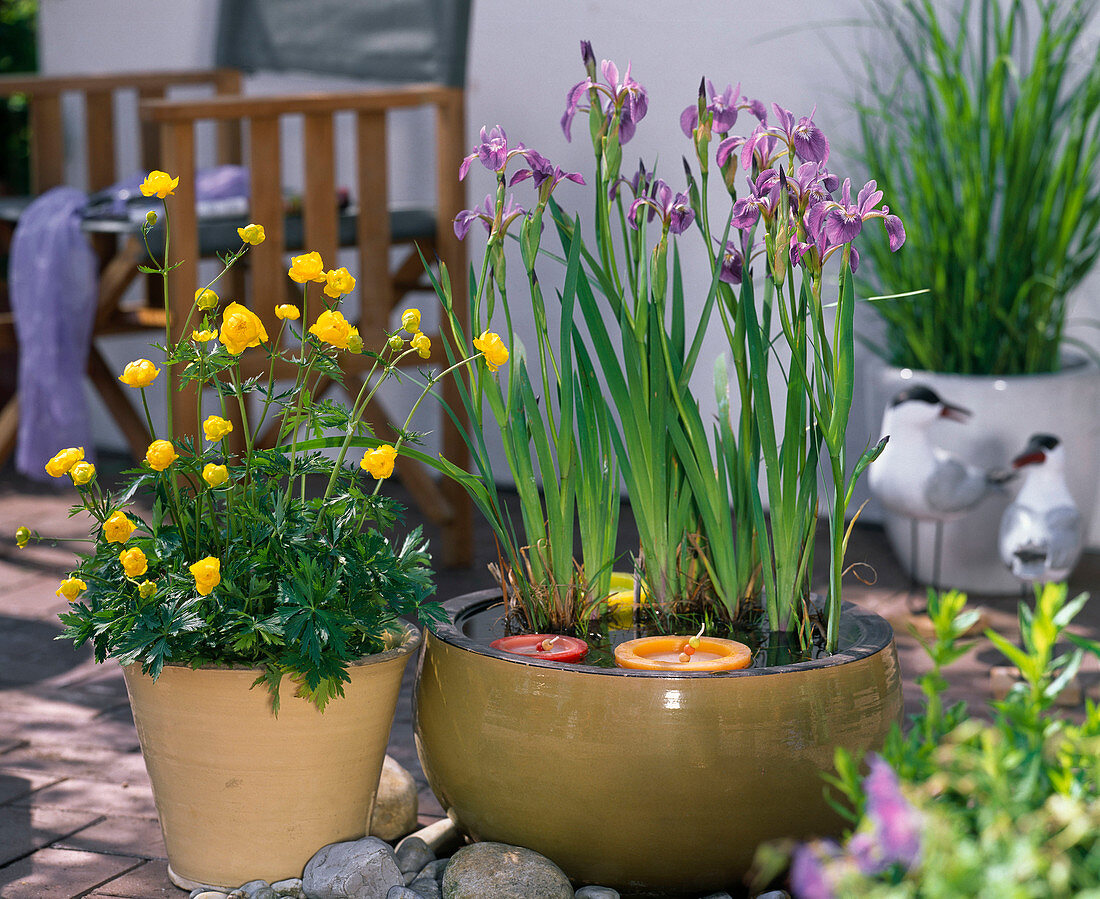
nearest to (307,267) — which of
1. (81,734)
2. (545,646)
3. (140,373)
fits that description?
(140,373)

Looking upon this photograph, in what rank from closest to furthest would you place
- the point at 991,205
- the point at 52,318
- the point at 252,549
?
the point at 252,549, the point at 991,205, the point at 52,318

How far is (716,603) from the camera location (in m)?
1.51

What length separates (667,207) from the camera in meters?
1.38

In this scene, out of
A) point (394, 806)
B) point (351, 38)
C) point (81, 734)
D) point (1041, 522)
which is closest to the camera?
point (394, 806)

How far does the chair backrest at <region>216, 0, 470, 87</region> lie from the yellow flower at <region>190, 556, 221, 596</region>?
6.25 ft

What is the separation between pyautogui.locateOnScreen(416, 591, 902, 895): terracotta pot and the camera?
125cm

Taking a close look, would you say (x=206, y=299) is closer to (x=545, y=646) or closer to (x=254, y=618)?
(x=254, y=618)

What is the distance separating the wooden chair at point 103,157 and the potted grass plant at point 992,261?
1.59m

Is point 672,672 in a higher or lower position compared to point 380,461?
lower

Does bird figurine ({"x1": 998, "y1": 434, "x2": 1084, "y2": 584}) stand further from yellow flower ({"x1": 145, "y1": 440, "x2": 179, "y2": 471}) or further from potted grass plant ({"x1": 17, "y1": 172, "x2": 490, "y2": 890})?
yellow flower ({"x1": 145, "y1": 440, "x2": 179, "y2": 471})

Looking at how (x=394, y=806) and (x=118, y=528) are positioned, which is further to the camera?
(x=394, y=806)

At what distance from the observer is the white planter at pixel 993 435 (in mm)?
2621

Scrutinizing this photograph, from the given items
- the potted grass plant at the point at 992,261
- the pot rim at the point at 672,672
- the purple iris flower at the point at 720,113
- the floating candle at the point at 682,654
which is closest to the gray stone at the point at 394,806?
the pot rim at the point at 672,672

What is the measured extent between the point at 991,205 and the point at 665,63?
103 centimetres
